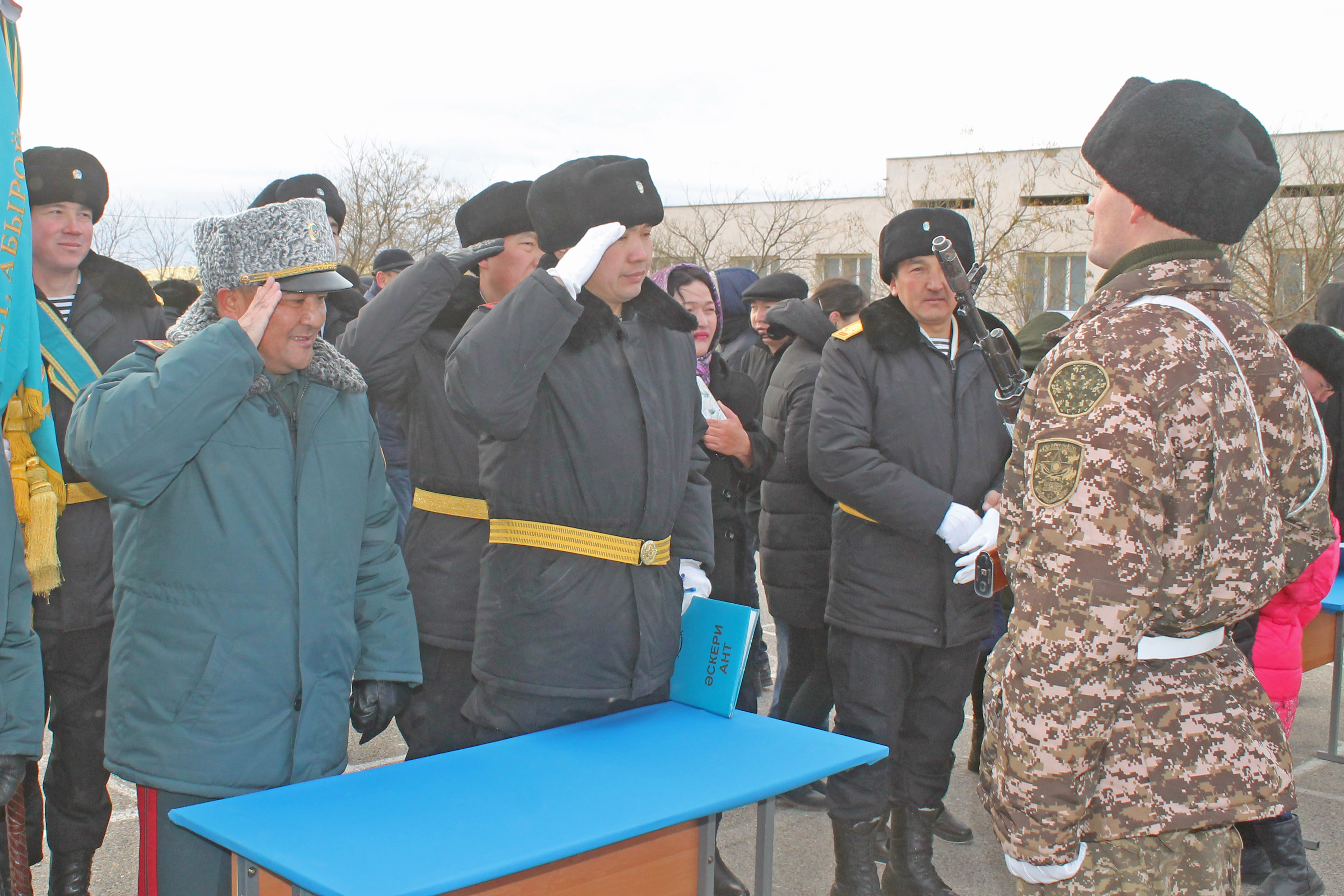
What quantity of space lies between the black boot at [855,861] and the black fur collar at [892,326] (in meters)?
1.50

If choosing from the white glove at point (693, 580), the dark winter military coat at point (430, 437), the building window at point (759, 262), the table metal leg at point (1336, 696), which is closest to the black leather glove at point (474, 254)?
the dark winter military coat at point (430, 437)

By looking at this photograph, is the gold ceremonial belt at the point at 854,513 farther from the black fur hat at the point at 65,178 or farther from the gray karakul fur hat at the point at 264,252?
the black fur hat at the point at 65,178

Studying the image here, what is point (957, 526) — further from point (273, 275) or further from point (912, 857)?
point (273, 275)

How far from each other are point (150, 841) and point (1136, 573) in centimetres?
197

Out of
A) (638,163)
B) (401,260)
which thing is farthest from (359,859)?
(401,260)

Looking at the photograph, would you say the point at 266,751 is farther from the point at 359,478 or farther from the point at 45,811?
the point at 45,811

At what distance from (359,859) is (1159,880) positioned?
1.33m

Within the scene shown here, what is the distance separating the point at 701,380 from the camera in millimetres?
3980

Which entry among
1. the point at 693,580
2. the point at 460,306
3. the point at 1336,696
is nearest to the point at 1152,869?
the point at 693,580

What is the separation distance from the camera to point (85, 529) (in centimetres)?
308

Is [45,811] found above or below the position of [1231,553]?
below

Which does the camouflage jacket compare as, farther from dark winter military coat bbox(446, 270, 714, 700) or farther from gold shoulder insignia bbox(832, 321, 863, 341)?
gold shoulder insignia bbox(832, 321, 863, 341)

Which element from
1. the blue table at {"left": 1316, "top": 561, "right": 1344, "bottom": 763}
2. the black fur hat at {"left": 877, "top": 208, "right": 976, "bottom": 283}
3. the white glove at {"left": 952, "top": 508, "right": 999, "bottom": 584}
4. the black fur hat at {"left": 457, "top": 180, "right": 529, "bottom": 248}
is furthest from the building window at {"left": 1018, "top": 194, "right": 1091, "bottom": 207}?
the black fur hat at {"left": 457, "top": 180, "right": 529, "bottom": 248}

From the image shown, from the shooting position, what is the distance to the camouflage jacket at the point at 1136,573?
1.70 meters
